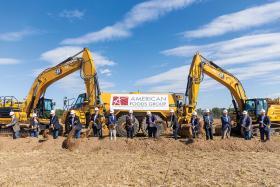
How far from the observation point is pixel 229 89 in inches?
835

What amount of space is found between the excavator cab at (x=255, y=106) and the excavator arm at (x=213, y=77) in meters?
0.40

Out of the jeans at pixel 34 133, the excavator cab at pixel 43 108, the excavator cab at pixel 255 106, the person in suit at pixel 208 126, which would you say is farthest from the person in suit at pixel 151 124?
the excavator cab at pixel 43 108

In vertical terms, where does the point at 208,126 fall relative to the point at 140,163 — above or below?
above

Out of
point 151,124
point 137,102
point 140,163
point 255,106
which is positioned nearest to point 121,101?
point 137,102

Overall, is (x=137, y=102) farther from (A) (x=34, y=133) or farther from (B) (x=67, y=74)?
(A) (x=34, y=133)

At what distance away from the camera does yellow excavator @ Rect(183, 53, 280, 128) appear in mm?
20141

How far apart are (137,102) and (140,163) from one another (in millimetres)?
8114

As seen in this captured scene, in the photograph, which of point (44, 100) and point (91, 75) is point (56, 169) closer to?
point (91, 75)

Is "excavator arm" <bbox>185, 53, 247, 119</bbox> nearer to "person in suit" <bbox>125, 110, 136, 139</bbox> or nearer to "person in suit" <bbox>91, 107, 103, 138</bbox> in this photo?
"person in suit" <bbox>125, 110, 136, 139</bbox>

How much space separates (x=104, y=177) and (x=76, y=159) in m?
3.30

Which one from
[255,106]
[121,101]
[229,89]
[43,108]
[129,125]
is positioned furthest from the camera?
[43,108]

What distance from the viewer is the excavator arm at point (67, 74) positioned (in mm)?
20234

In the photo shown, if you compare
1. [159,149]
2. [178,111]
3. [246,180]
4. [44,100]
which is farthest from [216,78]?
[246,180]

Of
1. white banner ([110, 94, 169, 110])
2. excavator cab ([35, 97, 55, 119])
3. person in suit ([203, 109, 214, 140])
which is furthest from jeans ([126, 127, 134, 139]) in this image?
excavator cab ([35, 97, 55, 119])
